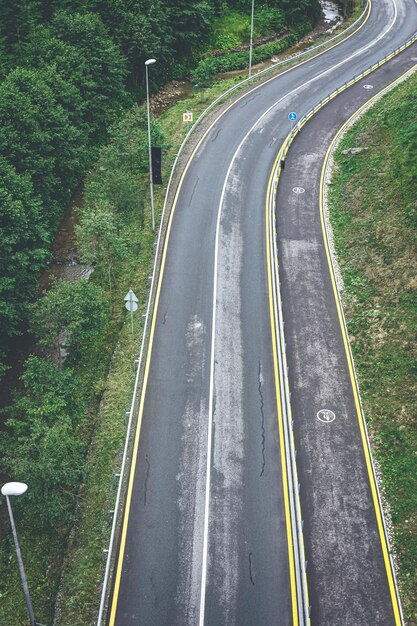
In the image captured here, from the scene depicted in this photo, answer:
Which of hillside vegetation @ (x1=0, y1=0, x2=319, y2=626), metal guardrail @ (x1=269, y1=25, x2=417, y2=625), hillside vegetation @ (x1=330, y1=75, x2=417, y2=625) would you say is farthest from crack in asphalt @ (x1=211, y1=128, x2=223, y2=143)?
hillside vegetation @ (x1=330, y1=75, x2=417, y2=625)

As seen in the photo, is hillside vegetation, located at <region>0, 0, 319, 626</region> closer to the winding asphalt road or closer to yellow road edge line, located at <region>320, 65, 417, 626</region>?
the winding asphalt road

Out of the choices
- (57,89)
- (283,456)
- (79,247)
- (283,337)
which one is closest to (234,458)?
(283,456)

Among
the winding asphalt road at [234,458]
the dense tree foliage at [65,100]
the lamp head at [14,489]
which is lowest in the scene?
the lamp head at [14,489]

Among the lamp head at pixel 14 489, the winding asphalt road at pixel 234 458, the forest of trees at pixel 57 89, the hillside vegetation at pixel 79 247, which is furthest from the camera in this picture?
the forest of trees at pixel 57 89

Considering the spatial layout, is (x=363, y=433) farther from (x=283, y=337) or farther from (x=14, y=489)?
(x=14, y=489)

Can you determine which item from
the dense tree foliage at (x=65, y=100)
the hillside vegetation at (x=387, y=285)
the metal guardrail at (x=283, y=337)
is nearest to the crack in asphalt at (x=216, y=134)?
the metal guardrail at (x=283, y=337)

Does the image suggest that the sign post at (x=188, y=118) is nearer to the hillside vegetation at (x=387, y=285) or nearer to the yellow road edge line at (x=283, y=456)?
the hillside vegetation at (x=387, y=285)
